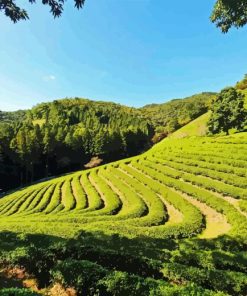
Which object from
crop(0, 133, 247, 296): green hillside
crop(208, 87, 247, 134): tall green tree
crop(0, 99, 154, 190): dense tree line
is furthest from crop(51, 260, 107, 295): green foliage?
crop(0, 99, 154, 190): dense tree line

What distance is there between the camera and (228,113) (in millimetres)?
67062

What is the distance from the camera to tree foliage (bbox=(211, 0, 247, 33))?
12016 millimetres

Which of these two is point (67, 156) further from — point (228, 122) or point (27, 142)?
point (228, 122)

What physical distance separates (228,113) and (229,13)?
57.6 meters

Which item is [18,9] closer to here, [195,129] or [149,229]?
[149,229]

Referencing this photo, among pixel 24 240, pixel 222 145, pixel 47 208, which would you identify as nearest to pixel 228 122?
pixel 222 145

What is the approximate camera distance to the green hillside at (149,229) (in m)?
9.91

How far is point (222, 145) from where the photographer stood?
149 ft

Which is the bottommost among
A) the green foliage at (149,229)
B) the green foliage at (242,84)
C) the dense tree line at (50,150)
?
the green foliage at (149,229)

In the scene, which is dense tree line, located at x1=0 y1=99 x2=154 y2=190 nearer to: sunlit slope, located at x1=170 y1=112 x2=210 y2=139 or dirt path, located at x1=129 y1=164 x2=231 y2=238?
sunlit slope, located at x1=170 y1=112 x2=210 y2=139

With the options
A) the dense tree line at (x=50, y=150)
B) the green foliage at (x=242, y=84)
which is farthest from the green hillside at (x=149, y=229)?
the green foliage at (x=242, y=84)

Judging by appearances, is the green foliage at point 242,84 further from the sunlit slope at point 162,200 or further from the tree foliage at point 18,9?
the tree foliage at point 18,9

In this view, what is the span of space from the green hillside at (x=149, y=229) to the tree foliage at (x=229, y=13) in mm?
9978

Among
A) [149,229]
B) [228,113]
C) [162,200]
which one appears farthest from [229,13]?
[228,113]
